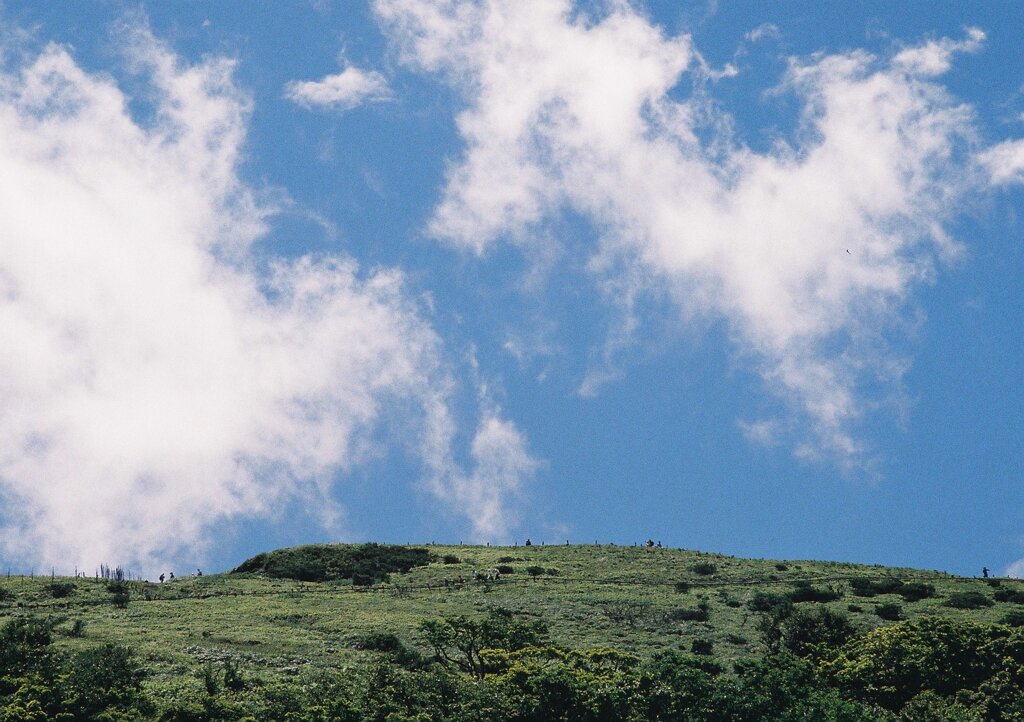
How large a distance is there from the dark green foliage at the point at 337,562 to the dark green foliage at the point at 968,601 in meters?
43.2

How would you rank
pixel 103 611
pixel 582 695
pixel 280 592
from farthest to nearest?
1. pixel 280 592
2. pixel 103 611
3. pixel 582 695

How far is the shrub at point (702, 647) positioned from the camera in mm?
70375

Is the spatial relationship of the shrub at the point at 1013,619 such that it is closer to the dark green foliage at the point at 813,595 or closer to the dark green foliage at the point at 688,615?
the dark green foliage at the point at 813,595

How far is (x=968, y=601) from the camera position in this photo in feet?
267

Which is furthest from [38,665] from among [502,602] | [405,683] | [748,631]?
[748,631]

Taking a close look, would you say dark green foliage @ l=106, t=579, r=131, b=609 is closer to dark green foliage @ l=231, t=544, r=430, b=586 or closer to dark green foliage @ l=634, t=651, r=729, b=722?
dark green foliage @ l=231, t=544, r=430, b=586

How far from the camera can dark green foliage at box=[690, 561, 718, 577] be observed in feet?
320

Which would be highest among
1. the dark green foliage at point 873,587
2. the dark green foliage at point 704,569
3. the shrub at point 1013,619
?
the dark green foliage at point 704,569

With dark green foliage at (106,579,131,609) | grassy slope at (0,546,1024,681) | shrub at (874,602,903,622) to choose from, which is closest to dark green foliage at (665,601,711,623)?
grassy slope at (0,546,1024,681)

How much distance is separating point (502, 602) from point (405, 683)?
26493 millimetres

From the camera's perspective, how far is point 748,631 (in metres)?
75.5

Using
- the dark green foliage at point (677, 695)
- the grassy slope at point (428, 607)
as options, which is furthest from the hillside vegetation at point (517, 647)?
the grassy slope at point (428, 607)

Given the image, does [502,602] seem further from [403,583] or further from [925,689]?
[925,689]

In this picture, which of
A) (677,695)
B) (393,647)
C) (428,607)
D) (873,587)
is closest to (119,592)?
(428,607)
